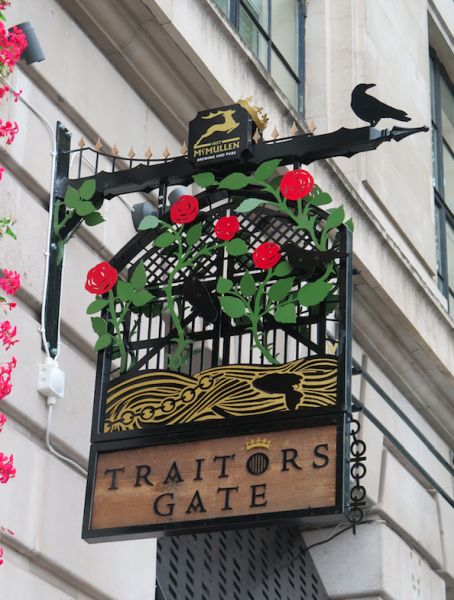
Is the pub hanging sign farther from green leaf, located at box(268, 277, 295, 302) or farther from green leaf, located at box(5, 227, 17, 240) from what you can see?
green leaf, located at box(5, 227, 17, 240)

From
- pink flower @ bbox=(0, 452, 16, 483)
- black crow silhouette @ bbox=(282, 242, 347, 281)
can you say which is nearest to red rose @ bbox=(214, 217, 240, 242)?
black crow silhouette @ bbox=(282, 242, 347, 281)

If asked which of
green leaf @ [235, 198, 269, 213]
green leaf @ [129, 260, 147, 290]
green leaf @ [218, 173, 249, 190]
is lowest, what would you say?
green leaf @ [129, 260, 147, 290]

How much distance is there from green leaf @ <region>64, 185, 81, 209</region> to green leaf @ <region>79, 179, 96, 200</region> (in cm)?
4

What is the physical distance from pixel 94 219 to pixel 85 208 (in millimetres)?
111

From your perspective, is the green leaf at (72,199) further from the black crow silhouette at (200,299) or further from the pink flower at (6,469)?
the pink flower at (6,469)

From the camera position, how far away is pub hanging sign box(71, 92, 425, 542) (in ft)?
25.6

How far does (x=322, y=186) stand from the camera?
514 inches

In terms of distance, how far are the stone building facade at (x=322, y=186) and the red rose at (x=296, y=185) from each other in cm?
170

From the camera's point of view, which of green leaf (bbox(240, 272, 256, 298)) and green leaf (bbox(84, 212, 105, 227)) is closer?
green leaf (bbox(240, 272, 256, 298))

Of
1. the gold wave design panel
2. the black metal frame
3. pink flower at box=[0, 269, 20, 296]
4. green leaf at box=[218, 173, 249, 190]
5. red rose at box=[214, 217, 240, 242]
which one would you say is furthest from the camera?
green leaf at box=[218, 173, 249, 190]

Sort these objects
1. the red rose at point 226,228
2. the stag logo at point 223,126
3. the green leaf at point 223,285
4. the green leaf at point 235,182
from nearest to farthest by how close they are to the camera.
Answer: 1. the green leaf at point 223,285
2. the red rose at point 226,228
3. the green leaf at point 235,182
4. the stag logo at point 223,126

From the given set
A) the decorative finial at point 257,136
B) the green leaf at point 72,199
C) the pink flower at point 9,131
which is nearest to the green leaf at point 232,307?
the decorative finial at point 257,136

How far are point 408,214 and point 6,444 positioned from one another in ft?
25.9

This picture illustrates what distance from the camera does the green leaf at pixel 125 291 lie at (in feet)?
28.3
